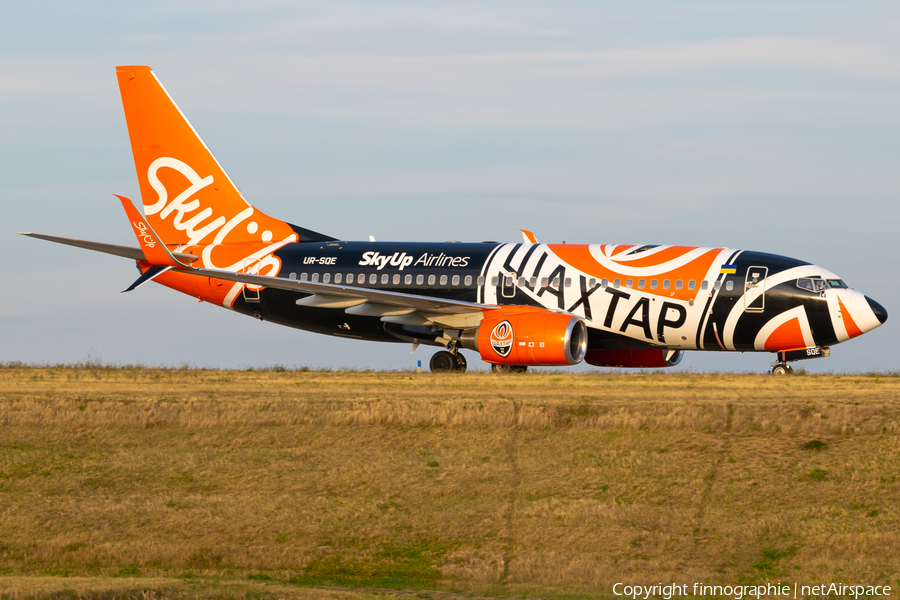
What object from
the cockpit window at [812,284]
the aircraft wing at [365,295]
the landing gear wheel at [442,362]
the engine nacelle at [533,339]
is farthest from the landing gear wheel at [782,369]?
the landing gear wheel at [442,362]

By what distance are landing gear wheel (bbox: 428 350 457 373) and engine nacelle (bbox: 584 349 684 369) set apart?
422 centimetres

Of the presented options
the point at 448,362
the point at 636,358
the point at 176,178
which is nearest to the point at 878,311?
the point at 636,358

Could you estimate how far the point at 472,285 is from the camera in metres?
31.7

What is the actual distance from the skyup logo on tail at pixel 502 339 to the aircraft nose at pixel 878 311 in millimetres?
9786

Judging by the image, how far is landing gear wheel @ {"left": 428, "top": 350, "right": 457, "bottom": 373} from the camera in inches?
1234

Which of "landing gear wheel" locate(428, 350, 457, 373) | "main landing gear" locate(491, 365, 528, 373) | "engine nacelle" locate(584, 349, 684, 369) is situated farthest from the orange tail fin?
"engine nacelle" locate(584, 349, 684, 369)

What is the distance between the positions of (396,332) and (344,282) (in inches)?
111

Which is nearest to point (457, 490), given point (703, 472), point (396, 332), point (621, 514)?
point (621, 514)

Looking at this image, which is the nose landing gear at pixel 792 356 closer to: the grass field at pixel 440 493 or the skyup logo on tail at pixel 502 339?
the grass field at pixel 440 493

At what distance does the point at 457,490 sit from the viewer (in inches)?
717

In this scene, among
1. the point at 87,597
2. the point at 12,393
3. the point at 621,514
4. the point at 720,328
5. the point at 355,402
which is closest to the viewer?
the point at 87,597

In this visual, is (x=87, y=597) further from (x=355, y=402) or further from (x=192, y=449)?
(x=355, y=402)

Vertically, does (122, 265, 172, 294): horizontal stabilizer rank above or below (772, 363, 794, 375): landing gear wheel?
above

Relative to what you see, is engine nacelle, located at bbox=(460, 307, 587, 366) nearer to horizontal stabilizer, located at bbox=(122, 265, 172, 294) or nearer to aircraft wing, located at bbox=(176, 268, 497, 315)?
aircraft wing, located at bbox=(176, 268, 497, 315)
